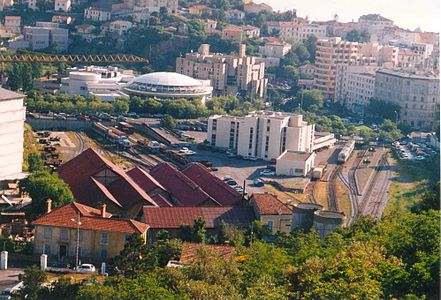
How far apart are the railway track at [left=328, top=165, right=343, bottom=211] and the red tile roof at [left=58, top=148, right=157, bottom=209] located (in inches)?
93.6

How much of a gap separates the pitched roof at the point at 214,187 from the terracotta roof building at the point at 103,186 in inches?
27.9

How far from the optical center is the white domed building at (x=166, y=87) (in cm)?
1578

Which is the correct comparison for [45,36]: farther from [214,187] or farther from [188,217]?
[188,217]

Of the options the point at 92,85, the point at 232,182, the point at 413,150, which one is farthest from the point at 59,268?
the point at 92,85

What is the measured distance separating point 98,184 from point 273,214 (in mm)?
1505

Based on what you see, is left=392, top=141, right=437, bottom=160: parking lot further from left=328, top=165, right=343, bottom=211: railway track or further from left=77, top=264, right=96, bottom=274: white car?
left=77, top=264, right=96, bottom=274: white car

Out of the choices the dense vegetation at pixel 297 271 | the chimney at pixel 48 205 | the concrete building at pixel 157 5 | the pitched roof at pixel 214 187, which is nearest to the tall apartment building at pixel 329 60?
the concrete building at pixel 157 5

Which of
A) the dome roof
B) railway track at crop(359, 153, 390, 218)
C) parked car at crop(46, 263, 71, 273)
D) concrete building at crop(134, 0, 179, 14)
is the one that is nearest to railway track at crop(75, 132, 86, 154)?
the dome roof

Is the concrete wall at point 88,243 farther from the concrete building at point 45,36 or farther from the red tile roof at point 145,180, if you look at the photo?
the concrete building at point 45,36

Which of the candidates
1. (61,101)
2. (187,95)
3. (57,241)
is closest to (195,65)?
(187,95)

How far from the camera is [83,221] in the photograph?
6.71 m

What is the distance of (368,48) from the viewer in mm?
20500

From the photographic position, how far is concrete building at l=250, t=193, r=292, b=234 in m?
7.76

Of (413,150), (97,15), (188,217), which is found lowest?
(413,150)
